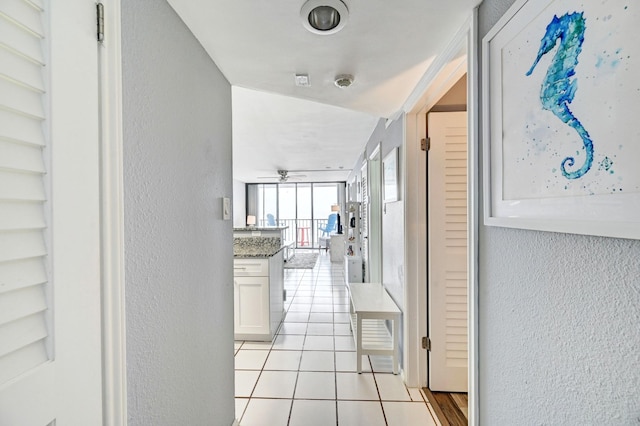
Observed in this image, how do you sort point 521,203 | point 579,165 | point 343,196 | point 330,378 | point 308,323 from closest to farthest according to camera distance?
point 579,165, point 521,203, point 330,378, point 308,323, point 343,196

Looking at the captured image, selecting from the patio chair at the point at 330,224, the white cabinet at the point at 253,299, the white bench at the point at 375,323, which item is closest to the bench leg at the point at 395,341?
the white bench at the point at 375,323

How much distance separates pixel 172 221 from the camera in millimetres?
1026

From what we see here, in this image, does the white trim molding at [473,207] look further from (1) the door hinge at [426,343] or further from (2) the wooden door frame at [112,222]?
(2) the wooden door frame at [112,222]

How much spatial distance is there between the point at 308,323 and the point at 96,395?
2781mm

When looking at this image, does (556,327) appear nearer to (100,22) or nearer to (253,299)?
(100,22)

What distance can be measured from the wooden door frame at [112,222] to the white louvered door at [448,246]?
5.94ft

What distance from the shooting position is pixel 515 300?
0.91 m

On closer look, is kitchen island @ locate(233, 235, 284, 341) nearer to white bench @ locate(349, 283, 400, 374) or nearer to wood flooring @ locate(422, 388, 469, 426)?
white bench @ locate(349, 283, 400, 374)

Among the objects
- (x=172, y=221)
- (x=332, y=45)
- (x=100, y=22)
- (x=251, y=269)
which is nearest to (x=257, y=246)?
(x=251, y=269)

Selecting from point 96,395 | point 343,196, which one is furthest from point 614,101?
point 343,196

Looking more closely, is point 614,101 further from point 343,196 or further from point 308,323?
point 343,196

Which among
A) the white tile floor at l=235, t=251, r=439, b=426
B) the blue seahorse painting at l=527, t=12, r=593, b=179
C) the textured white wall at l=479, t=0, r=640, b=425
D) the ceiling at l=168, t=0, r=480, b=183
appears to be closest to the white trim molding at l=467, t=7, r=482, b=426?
the textured white wall at l=479, t=0, r=640, b=425

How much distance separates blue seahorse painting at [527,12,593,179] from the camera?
0.62 meters

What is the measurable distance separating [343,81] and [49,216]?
1.46 metres
